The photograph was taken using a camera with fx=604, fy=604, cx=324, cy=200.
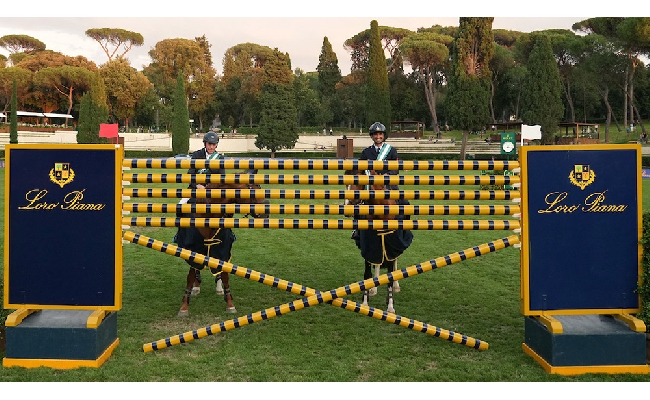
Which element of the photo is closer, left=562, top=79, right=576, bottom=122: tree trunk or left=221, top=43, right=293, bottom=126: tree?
left=562, top=79, right=576, bottom=122: tree trunk

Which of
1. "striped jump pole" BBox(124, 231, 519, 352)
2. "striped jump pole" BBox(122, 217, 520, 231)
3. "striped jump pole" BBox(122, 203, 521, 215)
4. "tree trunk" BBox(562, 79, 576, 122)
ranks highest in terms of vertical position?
"tree trunk" BBox(562, 79, 576, 122)

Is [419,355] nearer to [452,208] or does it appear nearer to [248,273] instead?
[452,208]

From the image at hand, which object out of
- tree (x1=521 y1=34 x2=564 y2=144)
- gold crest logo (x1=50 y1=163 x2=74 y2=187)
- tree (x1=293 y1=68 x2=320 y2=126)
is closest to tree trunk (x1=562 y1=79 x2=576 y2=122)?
tree (x1=521 y1=34 x2=564 y2=144)

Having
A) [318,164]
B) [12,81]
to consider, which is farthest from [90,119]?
[318,164]

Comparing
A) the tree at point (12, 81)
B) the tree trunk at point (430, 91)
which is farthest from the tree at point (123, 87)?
the tree trunk at point (430, 91)

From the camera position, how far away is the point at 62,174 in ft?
17.6

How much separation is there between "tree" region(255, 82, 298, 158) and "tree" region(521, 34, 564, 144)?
19.6m

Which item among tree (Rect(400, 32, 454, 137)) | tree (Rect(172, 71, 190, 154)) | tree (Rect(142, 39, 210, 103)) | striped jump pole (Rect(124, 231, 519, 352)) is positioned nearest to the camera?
striped jump pole (Rect(124, 231, 519, 352))

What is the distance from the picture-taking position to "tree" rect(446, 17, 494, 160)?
47656mm

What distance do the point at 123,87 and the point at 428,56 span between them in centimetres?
3327

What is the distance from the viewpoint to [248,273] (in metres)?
5.82

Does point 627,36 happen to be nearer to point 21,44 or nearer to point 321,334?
point 321,334

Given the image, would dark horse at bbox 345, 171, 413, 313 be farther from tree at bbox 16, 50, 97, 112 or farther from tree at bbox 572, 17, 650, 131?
tree at bbox 16, 50, 97, 112

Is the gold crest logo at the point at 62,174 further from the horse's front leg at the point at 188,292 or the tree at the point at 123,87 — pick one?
the tree at the point at 123,87
